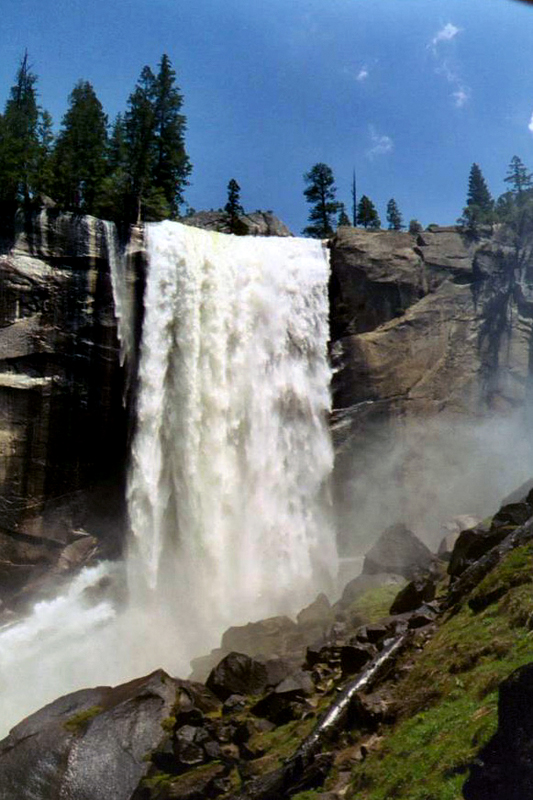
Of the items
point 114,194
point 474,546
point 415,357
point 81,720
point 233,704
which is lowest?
point 81,720

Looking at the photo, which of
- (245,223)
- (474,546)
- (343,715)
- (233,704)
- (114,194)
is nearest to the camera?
(343,715)

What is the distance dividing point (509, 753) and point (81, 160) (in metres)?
38.6

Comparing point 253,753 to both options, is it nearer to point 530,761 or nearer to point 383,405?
point 530,761

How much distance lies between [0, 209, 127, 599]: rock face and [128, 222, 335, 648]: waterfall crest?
Result: 1.92 metres

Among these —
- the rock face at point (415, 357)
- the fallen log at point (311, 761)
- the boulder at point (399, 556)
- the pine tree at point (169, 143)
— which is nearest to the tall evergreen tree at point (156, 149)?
the pine tree at point (169, 143)

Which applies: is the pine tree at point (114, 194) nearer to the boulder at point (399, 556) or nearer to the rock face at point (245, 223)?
the rock face at point (245, 223)

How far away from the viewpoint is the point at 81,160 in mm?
37625

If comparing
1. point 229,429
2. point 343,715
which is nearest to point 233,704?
point 343,715

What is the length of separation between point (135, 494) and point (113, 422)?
381 centimetres

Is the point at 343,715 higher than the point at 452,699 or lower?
lower

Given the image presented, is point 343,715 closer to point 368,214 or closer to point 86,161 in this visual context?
point 86,161

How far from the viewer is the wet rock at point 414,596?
16.3 meters

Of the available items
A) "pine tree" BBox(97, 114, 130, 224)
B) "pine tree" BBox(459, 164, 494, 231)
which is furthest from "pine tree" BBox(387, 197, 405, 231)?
"pine tree" BBox(97, 114, 130, 224)

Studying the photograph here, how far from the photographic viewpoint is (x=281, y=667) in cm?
1612
